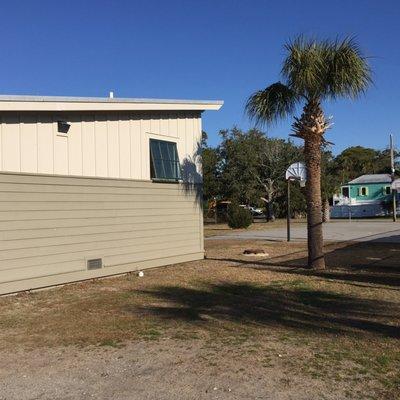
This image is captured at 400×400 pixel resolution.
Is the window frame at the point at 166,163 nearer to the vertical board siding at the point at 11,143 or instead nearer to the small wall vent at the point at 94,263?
the small wall vent at the point at 94,263

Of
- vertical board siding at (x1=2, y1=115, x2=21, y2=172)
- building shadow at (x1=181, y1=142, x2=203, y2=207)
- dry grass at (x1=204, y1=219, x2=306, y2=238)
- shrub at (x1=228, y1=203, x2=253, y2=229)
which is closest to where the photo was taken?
vertical board siding at (x1=2, y1=115, x2=21, y2=172)

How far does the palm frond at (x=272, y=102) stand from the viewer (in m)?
13.1

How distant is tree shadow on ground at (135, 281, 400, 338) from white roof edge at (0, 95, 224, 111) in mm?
3983

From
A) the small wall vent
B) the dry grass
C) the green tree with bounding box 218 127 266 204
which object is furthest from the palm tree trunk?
the green tree with bounding box 218 127 266 204

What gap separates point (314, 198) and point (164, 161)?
395cm

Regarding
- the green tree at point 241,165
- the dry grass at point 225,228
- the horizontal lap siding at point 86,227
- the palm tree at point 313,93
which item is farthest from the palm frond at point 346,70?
the green tree at point 241,165

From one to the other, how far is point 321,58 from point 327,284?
16.2ft

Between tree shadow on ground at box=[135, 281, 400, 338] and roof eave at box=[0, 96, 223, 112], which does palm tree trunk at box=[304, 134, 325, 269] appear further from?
roof eave at box=[0, 96, 223, 112]

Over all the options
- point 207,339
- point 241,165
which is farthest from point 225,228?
point 207,339

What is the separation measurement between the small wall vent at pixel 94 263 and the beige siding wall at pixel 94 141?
6.00 feet

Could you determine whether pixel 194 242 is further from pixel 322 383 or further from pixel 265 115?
pixel 322 383

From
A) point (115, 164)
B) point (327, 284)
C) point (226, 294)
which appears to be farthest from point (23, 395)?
point (115, 164)

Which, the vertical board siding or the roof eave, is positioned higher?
the roof eave

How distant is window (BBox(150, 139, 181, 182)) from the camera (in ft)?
45.8
